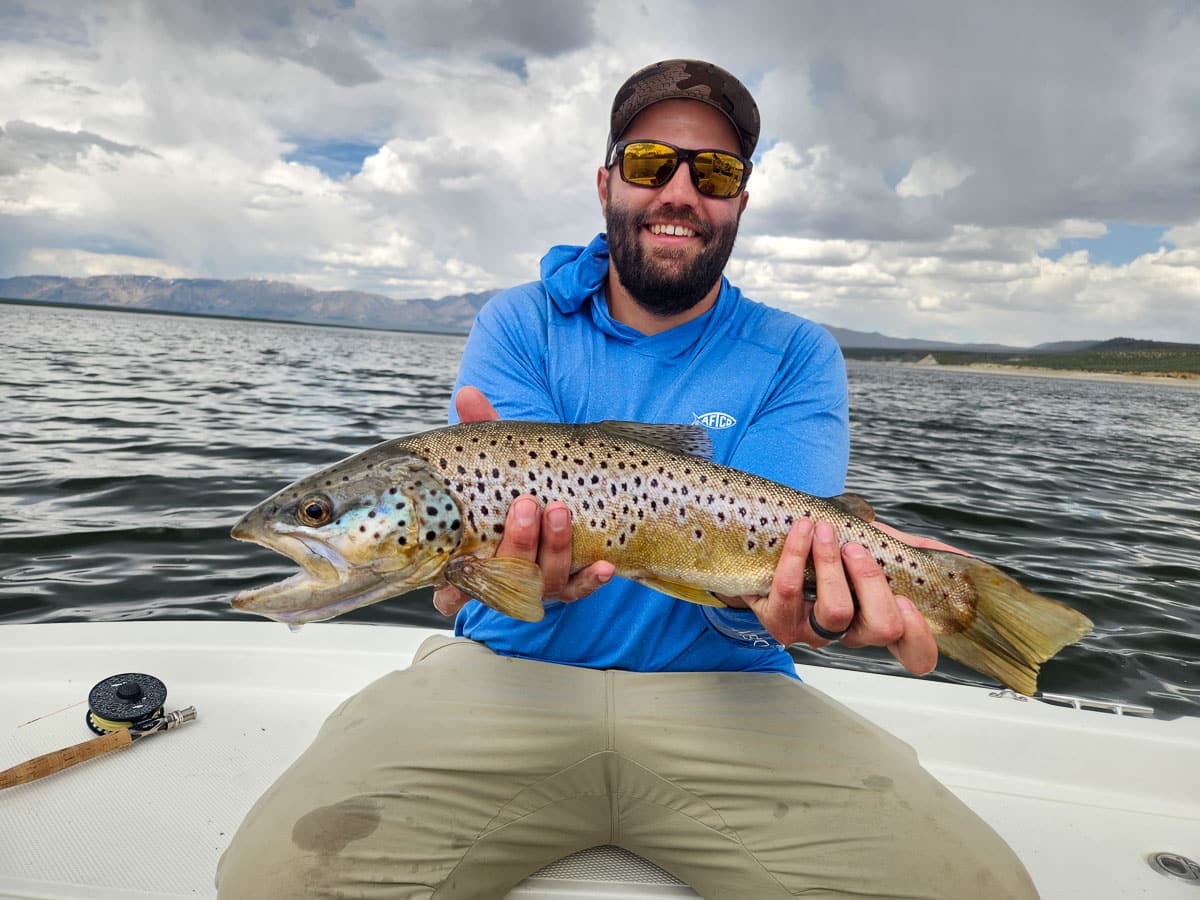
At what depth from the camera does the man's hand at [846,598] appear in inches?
119

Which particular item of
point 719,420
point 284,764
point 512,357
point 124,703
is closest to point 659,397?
point 719,420

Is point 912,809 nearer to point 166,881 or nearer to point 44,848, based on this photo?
point 166,881

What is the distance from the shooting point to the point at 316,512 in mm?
2830

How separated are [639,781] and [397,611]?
17.5 ft

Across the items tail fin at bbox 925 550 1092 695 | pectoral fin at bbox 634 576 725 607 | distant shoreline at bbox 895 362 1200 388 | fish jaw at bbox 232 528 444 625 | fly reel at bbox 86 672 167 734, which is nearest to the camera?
fish jaw at bbox 232 528 444 625

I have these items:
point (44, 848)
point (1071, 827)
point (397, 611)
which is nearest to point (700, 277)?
point (1071, 827)

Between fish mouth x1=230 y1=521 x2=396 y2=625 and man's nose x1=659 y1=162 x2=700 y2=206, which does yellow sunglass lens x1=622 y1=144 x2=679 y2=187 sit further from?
fish mouth x1=230 y1=521 x2=396 y2=625

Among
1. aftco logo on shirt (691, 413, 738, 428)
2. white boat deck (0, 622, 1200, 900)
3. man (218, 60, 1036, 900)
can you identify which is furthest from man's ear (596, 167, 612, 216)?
white boat deck (0, 622, 1200, 900)

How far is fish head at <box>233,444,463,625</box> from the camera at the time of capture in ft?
9.20

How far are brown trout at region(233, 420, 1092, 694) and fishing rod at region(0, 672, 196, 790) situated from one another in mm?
1694

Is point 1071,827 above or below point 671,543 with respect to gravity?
below

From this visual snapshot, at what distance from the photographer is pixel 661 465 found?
327 cm

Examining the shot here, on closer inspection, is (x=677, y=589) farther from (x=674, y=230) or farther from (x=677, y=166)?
(x=677, y=166)

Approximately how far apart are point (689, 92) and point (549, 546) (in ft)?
8.71
